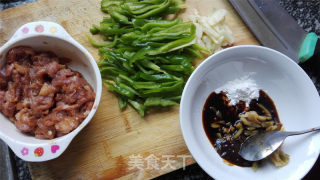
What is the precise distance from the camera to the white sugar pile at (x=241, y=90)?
240 cm

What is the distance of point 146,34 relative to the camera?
2480 millimetres

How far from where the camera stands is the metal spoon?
218 centimetres

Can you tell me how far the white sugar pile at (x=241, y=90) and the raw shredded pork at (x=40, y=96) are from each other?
44.2 inches

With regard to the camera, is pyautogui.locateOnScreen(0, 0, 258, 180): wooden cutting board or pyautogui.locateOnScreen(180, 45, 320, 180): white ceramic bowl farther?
pyautogui.locateOnScreen(0, 0, 258, 180): wooden cutting board

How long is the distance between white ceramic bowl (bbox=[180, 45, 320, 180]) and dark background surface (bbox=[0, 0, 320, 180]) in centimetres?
55

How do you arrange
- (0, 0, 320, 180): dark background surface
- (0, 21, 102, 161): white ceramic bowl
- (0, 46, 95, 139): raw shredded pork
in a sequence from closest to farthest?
(0, 21, 102, 161): white ceramic bowl, (0, 46, 95, 139): raw shredded pork, (0, 0, 320, 180): dark background surface

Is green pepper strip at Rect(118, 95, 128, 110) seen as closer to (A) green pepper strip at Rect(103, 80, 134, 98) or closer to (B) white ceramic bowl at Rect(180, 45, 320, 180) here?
(A) green pepper strip at Rect(103, 80, 134, 98)

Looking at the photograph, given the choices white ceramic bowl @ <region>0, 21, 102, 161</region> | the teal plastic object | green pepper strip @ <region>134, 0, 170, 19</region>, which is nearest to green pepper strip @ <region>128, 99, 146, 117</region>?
Result: white ceramic bowl @ <region>0, 21, 102, 161</region>

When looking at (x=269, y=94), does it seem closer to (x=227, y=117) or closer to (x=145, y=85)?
(x=227, y=117)

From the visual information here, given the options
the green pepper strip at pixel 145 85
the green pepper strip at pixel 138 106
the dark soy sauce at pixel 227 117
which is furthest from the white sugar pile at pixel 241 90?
the green pepper strip at pixel 138 106

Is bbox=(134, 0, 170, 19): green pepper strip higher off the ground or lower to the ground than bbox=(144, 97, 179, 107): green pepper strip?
higher

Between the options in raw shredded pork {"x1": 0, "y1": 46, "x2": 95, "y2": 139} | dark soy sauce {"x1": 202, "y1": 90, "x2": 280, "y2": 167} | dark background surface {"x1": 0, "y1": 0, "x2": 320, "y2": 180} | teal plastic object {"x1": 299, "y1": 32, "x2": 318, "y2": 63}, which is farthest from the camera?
dark background surface {"x1": 0, "y1": 0, "x2": 320, "y2": 180}

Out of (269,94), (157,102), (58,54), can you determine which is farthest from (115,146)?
(269,94)

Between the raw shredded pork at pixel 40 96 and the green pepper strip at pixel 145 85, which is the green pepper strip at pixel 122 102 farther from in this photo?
the raw shredded pork at pixel 40 96
